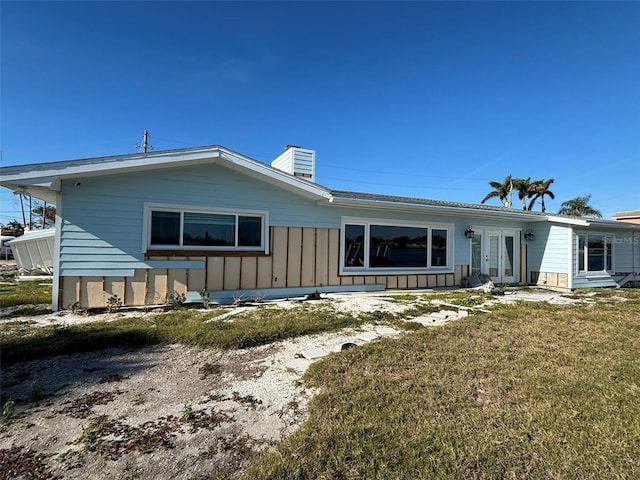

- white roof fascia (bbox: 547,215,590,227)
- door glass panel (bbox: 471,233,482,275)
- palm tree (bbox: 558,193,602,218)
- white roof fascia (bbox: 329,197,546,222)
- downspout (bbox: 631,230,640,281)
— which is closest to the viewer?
white roof fascia (bbox: 329,197,546,222)

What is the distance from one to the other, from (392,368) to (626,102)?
16568 millimetres

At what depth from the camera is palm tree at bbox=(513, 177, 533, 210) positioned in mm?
31789

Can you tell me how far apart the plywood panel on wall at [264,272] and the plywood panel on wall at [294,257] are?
503mm

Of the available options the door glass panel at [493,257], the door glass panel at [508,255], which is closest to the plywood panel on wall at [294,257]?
the door glass panel at [493,257]

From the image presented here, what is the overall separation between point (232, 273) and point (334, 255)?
2781mm

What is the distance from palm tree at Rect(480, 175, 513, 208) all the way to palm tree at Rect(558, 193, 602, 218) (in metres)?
9.59

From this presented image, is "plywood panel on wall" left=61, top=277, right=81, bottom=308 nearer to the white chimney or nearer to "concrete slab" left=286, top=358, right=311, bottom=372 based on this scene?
"concrete slab" left=286, top=358, right=311, bottom=372

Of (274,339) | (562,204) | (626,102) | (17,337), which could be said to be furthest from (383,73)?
(562,204)

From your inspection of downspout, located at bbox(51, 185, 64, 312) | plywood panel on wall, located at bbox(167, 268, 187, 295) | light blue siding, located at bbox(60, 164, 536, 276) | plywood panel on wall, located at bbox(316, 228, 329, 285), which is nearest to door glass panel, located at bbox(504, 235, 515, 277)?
plywood panel on wall, located at bbox(316, 228, 329, 285)

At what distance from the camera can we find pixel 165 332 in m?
4.71

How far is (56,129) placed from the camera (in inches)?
489

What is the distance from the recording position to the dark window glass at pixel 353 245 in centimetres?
910

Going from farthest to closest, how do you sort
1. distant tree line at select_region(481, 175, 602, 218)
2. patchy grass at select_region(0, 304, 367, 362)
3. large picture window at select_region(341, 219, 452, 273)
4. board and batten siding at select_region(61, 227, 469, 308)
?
distant tree line at select_region(481, 175, 602, 218) → large picture window at select_region(341, 219, 452, 273) → board and batten siding at select_region(61, 227, 469, 308) → patchy grass at select_region(0, 304, 367, 362)

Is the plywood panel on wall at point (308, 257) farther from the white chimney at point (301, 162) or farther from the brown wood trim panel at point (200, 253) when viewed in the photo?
the white chimney at point (301, 162)
